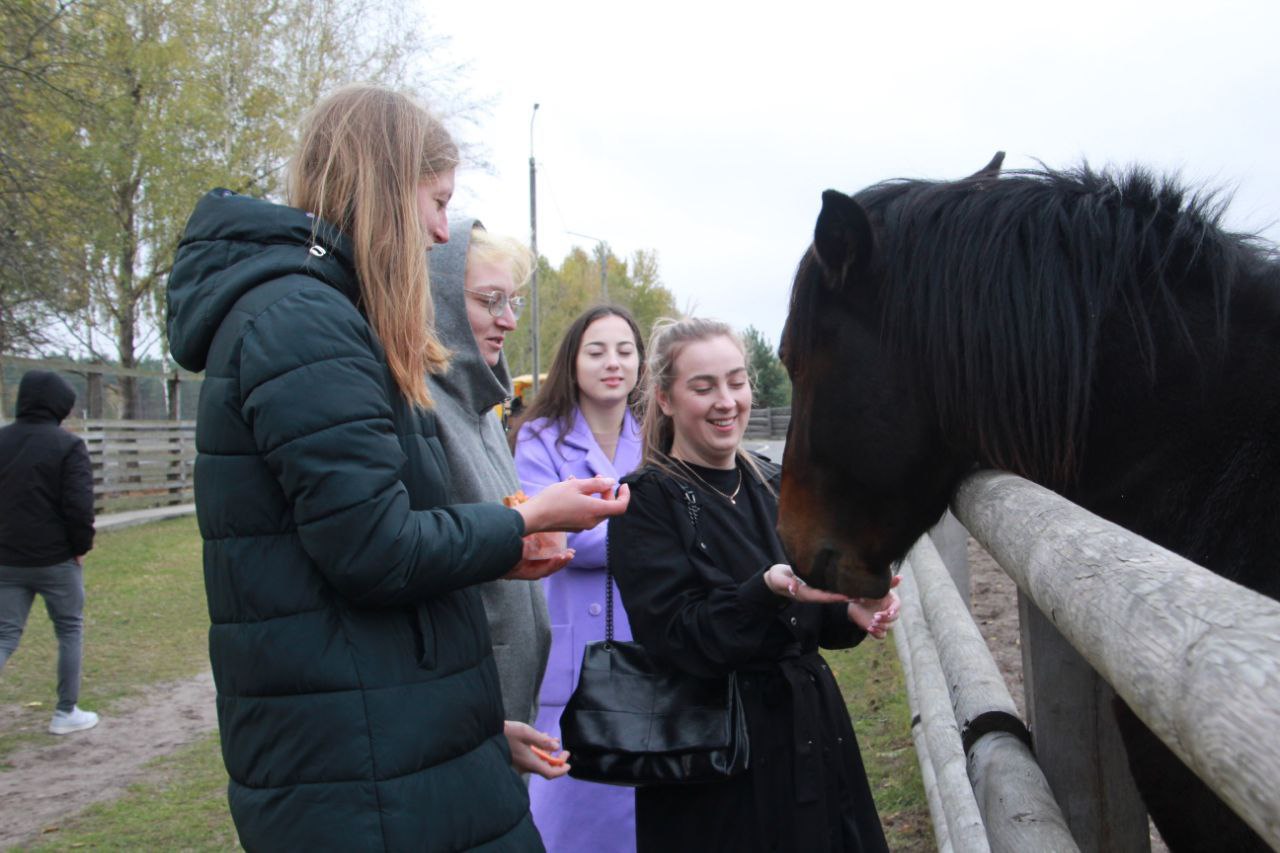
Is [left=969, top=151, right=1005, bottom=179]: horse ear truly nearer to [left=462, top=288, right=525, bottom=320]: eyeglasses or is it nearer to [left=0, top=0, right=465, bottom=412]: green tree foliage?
[left=462, top=288, right=525, bottom=320]: eyeglasses

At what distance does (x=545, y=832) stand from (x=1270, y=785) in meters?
2.47

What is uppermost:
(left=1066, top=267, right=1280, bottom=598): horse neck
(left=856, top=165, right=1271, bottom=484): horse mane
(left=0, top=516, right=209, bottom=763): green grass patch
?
(left=856, top=165, right=1271, bottom=484): horse mane

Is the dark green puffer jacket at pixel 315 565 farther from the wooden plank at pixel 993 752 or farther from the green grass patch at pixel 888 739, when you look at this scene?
the green grass patch at pixel 888 739

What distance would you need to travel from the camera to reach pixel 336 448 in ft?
4.74

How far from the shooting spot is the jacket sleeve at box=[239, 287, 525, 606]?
4.71 feet

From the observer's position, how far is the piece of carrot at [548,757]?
205 centimetres

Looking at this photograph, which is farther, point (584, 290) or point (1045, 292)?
point (584, 290)

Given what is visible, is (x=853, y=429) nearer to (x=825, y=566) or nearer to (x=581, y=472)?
(x=825, y=566)

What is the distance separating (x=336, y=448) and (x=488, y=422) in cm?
105

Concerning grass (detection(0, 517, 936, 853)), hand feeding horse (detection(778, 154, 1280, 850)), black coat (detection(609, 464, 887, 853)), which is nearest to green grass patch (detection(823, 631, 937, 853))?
grass (detection(0, 517, 936, 853))

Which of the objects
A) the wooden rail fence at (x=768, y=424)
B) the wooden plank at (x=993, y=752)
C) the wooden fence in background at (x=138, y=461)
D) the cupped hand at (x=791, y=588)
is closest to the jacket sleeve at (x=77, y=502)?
the wooden plank at (x=993, y=752)

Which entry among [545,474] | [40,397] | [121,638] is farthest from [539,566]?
[121,638]

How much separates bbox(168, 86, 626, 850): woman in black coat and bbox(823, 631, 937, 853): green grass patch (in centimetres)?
287

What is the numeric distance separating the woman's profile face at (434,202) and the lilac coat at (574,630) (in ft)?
3.21
